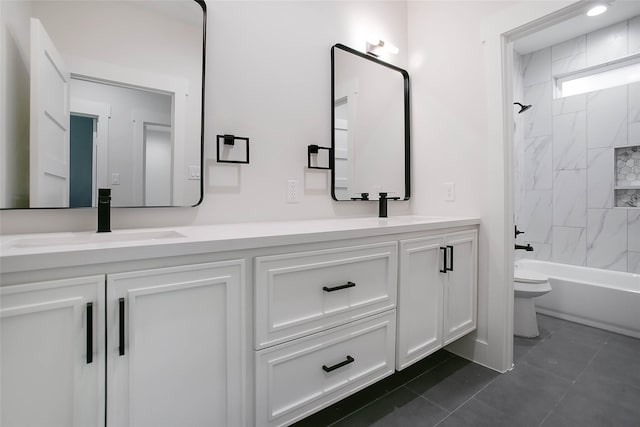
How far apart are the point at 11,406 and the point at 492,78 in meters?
2.38

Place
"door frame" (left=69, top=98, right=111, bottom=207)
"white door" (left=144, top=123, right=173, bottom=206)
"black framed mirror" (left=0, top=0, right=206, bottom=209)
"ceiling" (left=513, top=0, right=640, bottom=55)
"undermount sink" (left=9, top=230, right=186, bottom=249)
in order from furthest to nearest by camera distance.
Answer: "ceiling" (left=513, top=0, right=640, bottom=55) → "white door" (left=144, top=123, right=173, bottom=206) → "door frame" (left=69, top=98, right=111, bottom=207) → "black framed mirror" (left=0, top=0, right=206, bottom=209) → "undermount sink" (left=9, top=230, right=186, bottom=249)

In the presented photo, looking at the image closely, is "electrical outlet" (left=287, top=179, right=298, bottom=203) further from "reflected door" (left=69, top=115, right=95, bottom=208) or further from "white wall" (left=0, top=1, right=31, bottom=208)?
"white wall" (left=0, top=1, right=31, bottom=208)

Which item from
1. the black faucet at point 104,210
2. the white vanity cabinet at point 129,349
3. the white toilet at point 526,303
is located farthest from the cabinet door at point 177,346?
the white toilet at point 526,303

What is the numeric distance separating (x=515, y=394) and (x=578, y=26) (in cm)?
338

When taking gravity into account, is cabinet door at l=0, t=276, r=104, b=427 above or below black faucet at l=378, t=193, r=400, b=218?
below

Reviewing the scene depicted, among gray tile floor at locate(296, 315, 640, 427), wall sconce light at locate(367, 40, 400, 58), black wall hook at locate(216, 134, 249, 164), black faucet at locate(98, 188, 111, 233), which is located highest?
wall sconce light at locate(367, 40, 400, 58)

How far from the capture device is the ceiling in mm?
2588

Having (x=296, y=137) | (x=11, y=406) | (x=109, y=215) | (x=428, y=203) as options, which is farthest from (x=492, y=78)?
(x=11, y=406)

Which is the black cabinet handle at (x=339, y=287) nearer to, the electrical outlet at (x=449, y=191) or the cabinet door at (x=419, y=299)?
the cabinet door at (x=419, y=299)

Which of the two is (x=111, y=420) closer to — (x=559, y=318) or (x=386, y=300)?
(x=386, y=300)

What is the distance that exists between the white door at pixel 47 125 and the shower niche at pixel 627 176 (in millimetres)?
4189

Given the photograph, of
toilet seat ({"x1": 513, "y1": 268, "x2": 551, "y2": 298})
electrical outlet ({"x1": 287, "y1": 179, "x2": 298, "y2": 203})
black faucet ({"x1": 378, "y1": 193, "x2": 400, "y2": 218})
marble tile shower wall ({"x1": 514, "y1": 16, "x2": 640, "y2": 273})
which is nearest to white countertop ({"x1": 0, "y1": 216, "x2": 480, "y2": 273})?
electrical outlet ({"x1": 287, "y1": 179, "x2": 298, "y2": 203})

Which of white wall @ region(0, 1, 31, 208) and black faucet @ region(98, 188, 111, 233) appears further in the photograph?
black faucet @ region(98, 188, 111, 233)

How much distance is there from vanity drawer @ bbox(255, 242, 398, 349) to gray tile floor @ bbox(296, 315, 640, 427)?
0.53m
